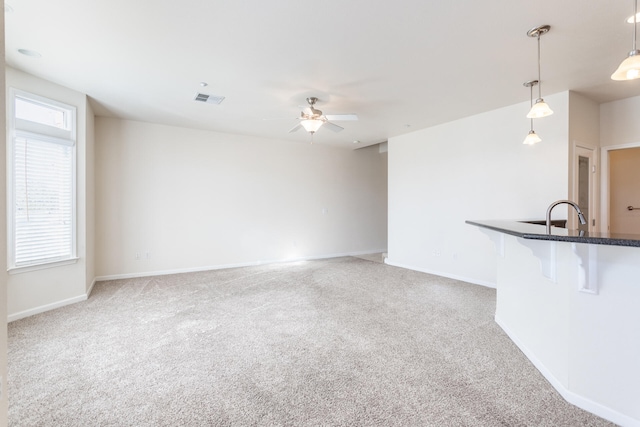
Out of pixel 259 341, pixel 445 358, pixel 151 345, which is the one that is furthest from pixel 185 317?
pixel 445 358

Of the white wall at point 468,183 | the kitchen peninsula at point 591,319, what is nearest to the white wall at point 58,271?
the kitchen peninsula at point 591,319

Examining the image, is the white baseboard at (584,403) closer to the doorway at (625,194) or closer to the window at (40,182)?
the doorway at (625,194)

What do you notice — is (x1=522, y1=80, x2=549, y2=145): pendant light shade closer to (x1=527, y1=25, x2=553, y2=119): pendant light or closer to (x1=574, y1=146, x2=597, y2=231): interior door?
(x1=527, y1=25, x2=553, y2=119): pendant light

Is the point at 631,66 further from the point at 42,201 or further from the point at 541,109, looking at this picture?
the point at 42,201

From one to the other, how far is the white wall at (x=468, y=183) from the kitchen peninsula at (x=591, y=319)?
2395 millimetres

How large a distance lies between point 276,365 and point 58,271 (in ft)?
10.6

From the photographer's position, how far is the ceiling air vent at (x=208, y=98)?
3910 millimetres

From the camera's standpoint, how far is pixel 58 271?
3.69 m

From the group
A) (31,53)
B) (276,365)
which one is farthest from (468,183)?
(31,53)

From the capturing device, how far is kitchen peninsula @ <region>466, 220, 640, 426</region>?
1.65 m

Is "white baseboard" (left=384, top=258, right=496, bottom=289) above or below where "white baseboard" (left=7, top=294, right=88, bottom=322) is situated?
above

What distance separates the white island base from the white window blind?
5.02 metres

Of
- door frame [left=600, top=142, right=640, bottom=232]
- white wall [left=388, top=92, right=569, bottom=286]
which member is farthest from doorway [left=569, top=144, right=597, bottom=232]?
white wall [left=388, top=92, right=569, bottom=286]

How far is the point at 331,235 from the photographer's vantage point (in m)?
7.30
